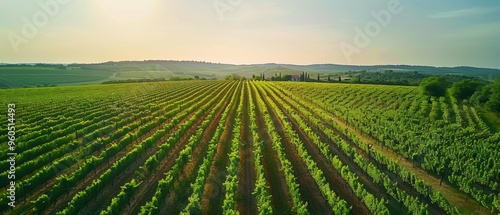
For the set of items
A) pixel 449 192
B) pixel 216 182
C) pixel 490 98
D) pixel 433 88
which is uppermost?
pixel 433 88

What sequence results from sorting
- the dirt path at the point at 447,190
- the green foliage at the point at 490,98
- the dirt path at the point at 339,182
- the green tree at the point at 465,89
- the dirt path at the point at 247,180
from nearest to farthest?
the dirt path at the point at 247,180
the dirt path at the point at 339,182
the dirt path at the point at 447,190
the green foliage at the point at 490,98
the green tree at the point at 465,89

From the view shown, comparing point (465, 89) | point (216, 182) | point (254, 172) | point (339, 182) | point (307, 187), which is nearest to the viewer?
point (307, 187)

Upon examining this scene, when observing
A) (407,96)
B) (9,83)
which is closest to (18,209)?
(407,96)

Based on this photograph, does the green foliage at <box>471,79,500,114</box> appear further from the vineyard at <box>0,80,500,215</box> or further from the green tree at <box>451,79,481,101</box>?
the vineyard at <box>0,80,500,215</box>

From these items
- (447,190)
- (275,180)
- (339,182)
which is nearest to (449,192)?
(447,190)

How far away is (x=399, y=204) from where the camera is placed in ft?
66.8

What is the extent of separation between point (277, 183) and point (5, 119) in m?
39.4

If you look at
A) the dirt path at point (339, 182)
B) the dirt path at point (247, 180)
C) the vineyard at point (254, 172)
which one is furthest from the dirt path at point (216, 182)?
the dirt path at point (339, 182)

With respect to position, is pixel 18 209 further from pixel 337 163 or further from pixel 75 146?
pixel 337 163

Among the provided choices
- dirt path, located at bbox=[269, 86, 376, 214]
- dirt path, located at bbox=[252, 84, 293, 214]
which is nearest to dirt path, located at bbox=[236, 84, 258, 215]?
dirt path, located at bbox=[252, 84, 293, 214]

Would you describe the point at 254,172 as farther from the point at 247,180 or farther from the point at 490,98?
the point at 490,98

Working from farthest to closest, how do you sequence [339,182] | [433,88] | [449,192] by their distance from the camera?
[433,88] → [339,182] → [449,192]

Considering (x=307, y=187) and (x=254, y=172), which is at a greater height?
(x=254, y=172)

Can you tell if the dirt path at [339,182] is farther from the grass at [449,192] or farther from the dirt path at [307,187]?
the grass at [449,192]
